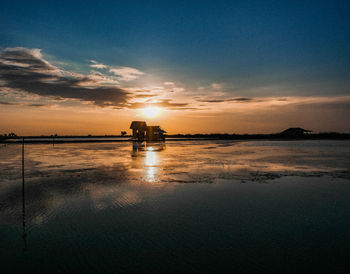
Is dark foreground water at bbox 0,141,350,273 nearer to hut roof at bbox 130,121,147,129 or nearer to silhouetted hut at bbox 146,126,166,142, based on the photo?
silhouetted hut at bbox 146,126,166,142

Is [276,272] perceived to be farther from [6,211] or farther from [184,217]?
[6,211]

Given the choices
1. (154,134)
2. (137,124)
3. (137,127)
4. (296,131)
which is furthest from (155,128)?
(296,131)

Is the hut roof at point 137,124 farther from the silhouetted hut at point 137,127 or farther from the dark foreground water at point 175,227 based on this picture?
the dark foreground water at point 175,227

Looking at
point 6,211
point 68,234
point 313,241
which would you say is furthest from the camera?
point 6,211

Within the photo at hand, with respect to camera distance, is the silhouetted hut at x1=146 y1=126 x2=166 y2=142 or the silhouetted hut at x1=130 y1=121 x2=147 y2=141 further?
the silhouetted hut at x1=130 y1=121 x2=147 y2=141

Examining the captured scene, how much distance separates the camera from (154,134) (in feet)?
290

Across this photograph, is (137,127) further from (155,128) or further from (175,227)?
(175,227)

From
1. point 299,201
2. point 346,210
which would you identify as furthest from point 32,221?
point 346,210

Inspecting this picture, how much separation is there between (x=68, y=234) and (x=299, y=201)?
8654 mm

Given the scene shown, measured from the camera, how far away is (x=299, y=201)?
10.1 metres

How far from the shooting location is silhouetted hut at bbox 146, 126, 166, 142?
8726cm

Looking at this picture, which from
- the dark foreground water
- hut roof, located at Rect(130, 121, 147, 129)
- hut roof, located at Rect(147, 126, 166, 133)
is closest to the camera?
the dark foreground water

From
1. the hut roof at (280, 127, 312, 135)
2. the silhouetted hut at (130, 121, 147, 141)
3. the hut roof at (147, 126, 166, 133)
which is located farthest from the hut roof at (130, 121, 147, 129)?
the hut roof at (280, 127, 312, 135)

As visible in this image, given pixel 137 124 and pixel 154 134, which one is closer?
pixel 154 134
